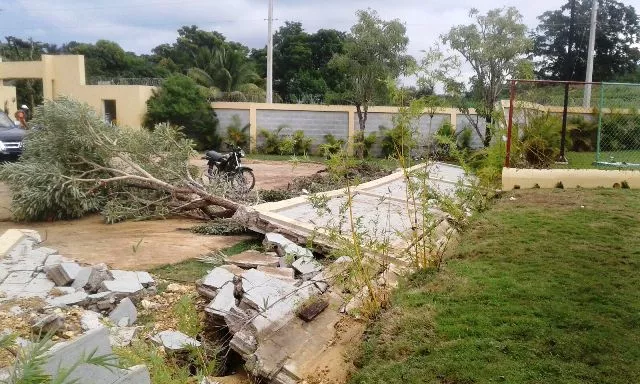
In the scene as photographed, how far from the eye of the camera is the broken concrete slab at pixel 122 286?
5.88 m

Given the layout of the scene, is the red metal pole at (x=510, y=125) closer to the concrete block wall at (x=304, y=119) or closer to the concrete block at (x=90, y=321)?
the concrete block at (x=90, y=321)

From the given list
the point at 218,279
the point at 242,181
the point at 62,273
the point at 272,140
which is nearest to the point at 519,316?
the point at 218,279

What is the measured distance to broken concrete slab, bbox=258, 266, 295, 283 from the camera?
6246 mm

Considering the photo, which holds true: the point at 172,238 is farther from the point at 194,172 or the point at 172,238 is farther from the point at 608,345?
the point at 608,345

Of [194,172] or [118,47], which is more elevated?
[118,47]

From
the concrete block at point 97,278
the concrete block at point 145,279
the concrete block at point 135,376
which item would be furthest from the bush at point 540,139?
the concrete block at point 135,376

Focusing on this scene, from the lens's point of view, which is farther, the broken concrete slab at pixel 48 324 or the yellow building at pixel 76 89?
the yellow building at pixel 76 89

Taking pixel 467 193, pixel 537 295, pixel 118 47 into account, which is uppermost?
pixel 118 47

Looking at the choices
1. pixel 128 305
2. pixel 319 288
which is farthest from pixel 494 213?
pixel 128 305

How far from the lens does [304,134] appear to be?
877 inches

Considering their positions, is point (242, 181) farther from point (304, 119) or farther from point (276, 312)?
point (304, 119)

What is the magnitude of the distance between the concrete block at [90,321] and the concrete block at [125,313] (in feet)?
0.41

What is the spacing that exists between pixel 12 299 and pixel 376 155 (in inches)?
653

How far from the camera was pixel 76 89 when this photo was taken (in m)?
24.3
